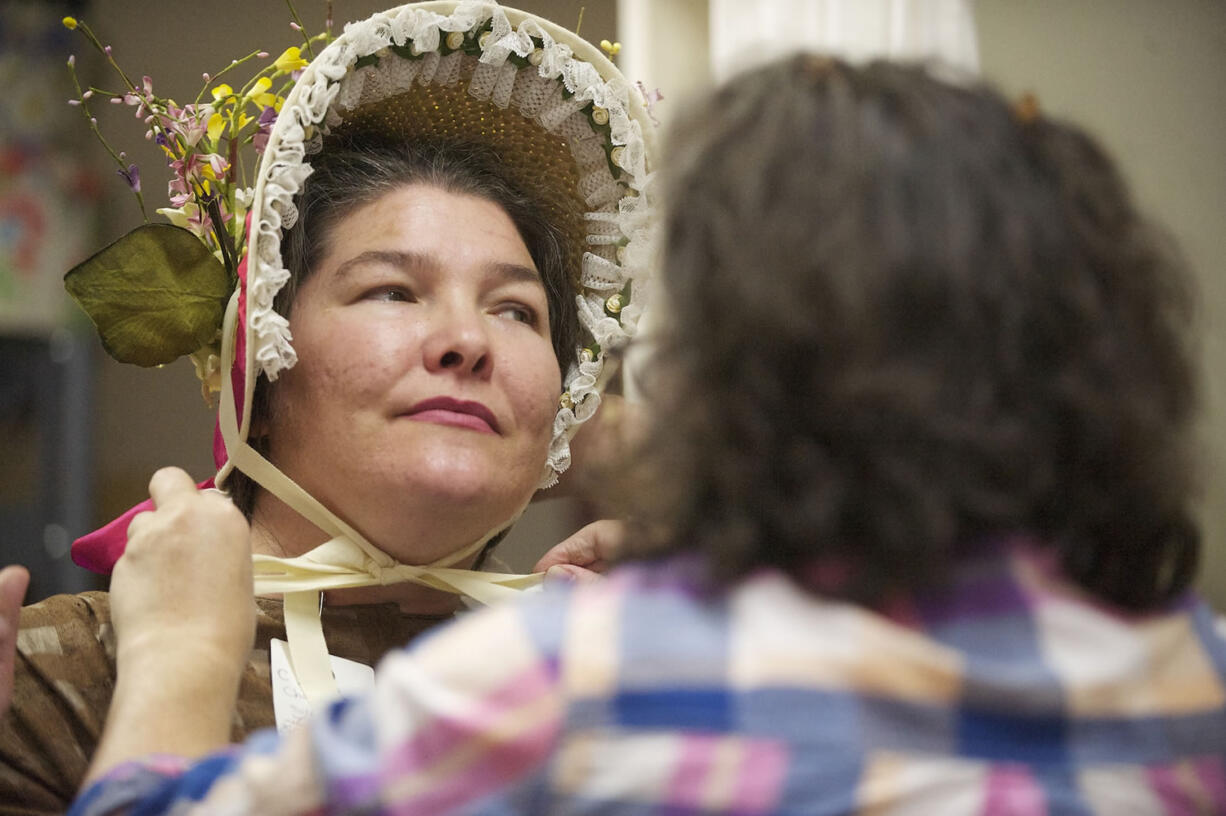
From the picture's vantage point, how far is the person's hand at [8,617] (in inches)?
37.1

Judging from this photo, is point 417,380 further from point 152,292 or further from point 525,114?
point 525,114

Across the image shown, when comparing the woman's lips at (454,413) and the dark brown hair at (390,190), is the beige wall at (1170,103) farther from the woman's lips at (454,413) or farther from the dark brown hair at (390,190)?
the woman's lips at (454,413)

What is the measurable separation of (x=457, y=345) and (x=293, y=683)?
1.12 ft

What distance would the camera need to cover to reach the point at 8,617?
0.96 meters

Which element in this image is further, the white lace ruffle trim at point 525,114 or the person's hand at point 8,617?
the white lace ruffle trim at point 525,114

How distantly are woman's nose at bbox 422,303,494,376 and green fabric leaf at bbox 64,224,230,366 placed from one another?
242mm

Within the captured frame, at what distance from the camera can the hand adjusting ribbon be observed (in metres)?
1.17

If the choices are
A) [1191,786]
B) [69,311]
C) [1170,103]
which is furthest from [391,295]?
[69,311]

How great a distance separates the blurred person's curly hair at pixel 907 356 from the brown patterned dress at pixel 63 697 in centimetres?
64

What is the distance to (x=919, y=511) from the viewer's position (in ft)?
2.07

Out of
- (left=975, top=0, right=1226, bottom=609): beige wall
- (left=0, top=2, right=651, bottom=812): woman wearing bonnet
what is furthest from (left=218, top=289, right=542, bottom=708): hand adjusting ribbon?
(left=975, top=0, right=1226, bottom=609): beige wall

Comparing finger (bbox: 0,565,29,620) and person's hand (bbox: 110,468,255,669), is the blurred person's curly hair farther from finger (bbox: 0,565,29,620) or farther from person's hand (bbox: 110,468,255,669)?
finger (bbox: 0,565,29,620)

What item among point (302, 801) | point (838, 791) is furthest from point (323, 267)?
point (838, 791)

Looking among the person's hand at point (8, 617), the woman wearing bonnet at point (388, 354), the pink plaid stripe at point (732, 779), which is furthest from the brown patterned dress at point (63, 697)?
the pink plaid stripe at point (732, 779)
